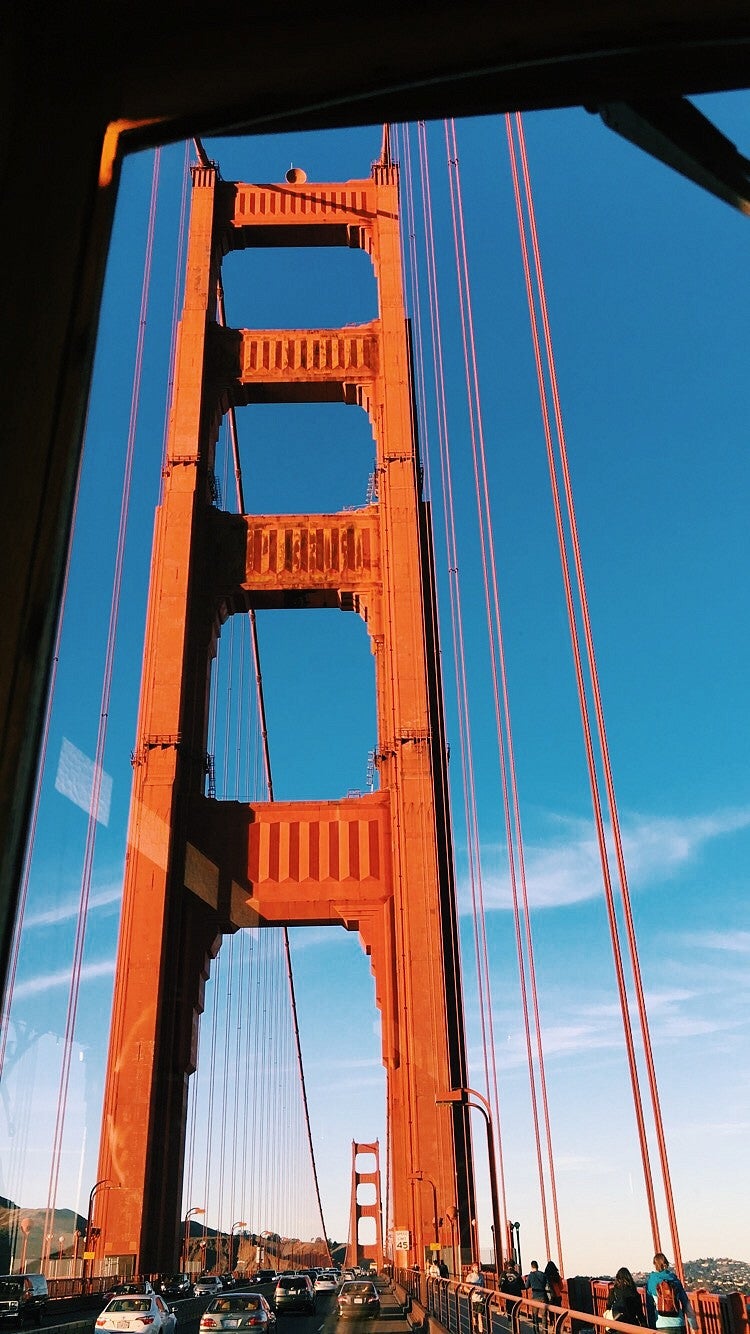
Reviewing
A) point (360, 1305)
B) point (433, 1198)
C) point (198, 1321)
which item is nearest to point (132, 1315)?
point (433, 1198)

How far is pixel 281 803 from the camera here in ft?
74.4

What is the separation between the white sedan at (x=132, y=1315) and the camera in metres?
12.6

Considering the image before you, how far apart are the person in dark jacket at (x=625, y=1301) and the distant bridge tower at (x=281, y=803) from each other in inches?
460

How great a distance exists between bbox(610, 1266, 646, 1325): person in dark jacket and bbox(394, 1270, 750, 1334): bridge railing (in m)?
0.16

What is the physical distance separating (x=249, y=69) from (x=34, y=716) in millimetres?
1223

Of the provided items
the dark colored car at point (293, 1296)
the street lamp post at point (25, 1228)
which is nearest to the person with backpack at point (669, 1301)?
the street lamp post at point (25, 1228)

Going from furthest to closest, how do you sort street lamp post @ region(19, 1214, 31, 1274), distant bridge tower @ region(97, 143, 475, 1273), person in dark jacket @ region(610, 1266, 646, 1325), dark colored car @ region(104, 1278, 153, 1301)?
distant bridge tower @ region(97, 143, 475, 1273), dark colored car @ region(104, 1278, 153, 1301), person in dark jacket @ region(610, 1266, 646, 1325), street lamp post @ region(19, 1214, 31, 1274)

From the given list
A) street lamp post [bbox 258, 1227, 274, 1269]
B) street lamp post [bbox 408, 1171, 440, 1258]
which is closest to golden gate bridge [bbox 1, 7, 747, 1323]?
street lamp post [bbox 408, 1171, 440, 1258]

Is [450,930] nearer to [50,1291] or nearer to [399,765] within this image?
[399,765]

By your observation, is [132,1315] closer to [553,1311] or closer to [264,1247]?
[553,1311]

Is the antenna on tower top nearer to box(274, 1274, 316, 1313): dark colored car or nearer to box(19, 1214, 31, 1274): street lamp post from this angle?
box(19, 1214, 31, 1274): street lamp post

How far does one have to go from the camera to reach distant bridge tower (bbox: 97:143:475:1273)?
1948cm

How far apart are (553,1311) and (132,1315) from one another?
23.8 ft

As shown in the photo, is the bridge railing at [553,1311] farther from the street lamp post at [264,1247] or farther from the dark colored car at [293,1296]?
the street lamp post at [264,1247]
